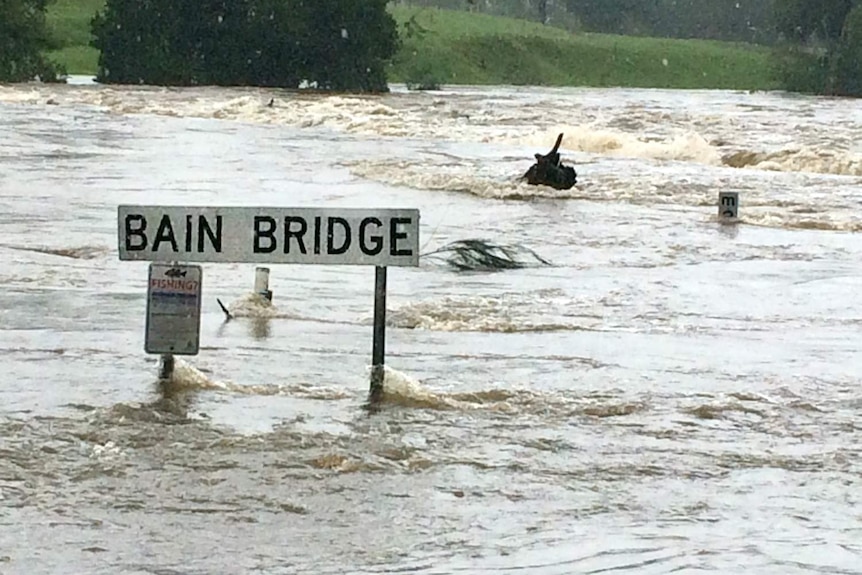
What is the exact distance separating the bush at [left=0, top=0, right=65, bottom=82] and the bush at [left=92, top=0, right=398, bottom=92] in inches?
90.0

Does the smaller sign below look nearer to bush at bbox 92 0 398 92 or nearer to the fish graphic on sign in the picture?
the fish graphic on sign

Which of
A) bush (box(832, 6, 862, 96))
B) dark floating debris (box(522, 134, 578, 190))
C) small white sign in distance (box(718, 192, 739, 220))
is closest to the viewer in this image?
small white sign in distance (box(718, 192, 739, 220))

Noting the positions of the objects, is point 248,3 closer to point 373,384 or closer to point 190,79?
point 190,79

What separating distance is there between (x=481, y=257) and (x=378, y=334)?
720 cm

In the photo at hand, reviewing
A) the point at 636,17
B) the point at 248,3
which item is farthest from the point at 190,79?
the point at 636,17

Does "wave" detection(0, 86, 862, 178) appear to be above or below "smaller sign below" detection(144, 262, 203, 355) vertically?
above

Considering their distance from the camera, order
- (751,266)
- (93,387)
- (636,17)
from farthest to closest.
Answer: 1. (636,17)
2. (751,266)
3. (93,387)

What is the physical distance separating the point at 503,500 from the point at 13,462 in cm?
227

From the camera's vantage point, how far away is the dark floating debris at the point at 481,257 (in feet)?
58.4

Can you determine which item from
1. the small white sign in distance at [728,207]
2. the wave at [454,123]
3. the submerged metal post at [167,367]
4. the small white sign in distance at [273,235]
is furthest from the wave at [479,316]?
the wave at [454,123]

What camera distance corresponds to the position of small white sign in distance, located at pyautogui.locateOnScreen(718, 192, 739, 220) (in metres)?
24.5

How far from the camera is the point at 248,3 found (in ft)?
257

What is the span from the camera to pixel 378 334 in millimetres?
10898

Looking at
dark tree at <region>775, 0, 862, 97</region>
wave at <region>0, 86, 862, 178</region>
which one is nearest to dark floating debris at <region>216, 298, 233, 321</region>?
wave at <region>0, 86, 862, 178</region>
